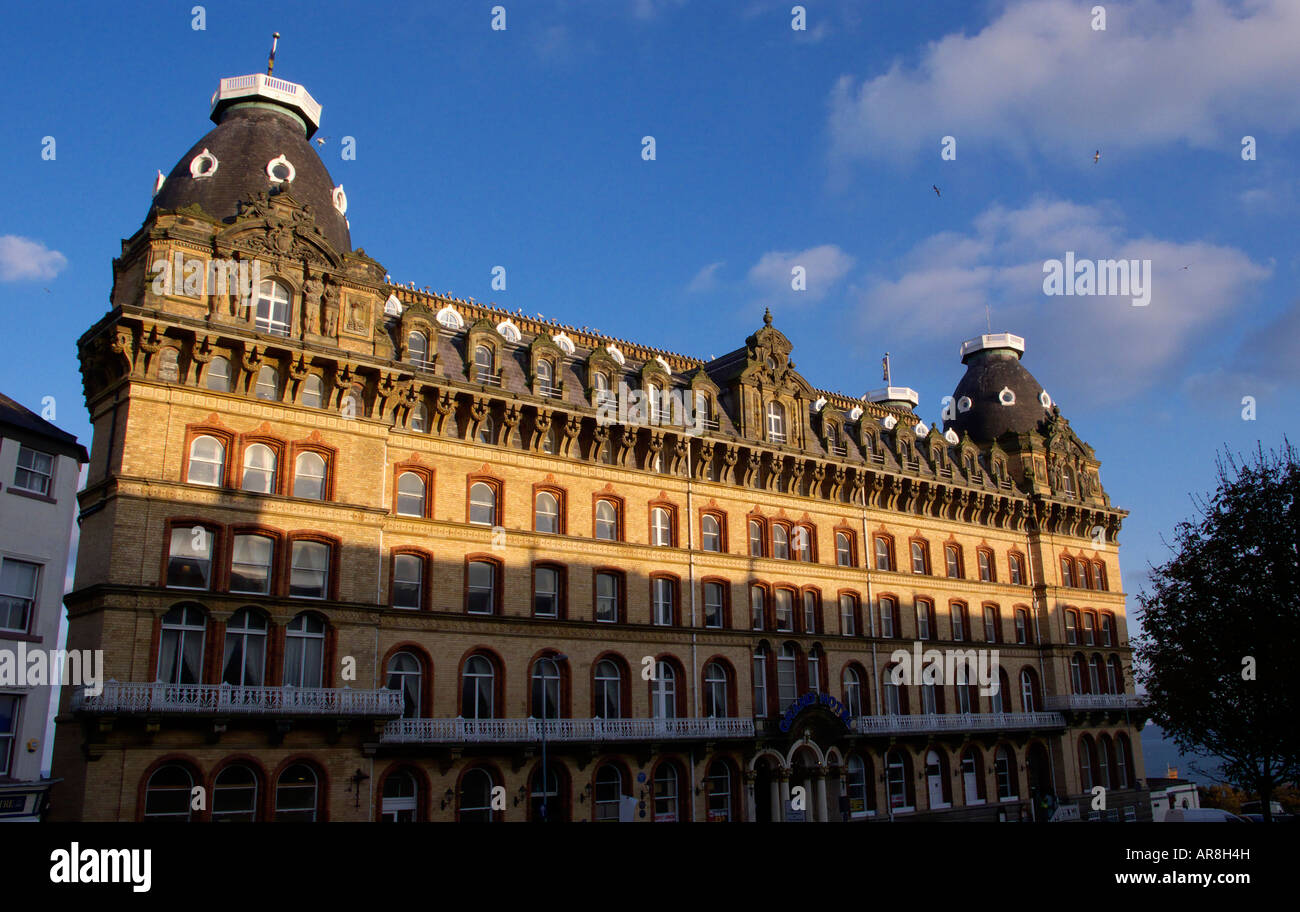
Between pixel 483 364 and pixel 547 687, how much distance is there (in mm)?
13420

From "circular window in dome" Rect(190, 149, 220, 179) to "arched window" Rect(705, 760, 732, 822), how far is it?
101 ft

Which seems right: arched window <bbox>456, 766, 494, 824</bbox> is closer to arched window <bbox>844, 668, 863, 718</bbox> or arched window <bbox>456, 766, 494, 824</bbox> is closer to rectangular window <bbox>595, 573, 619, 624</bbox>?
rectangular window <bbox>595, 573, 619, 624</bbox>

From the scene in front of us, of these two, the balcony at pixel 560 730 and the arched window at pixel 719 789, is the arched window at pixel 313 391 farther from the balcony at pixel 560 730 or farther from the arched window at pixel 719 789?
the arched window at pixel 719 789

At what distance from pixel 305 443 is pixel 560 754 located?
14975 millimetres

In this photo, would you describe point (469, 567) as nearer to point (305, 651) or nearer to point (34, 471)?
point (305, 651)

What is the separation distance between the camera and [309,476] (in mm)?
34156

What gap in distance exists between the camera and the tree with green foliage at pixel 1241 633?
30.5 meters

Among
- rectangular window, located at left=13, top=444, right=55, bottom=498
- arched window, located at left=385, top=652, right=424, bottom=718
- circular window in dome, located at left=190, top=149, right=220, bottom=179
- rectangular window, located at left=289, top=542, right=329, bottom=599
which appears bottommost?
arched window, located at left=385, top=652, right=424, bottom=718

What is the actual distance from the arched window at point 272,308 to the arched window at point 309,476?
453cm

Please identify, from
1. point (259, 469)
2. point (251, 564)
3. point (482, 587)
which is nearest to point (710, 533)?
point (482, 587)

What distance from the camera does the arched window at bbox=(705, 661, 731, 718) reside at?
42.9 meters

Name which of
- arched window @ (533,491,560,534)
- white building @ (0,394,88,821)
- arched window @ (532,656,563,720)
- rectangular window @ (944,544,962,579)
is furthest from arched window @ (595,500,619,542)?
rectangular window @ (944,544,962,579)

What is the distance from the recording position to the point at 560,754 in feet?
122
